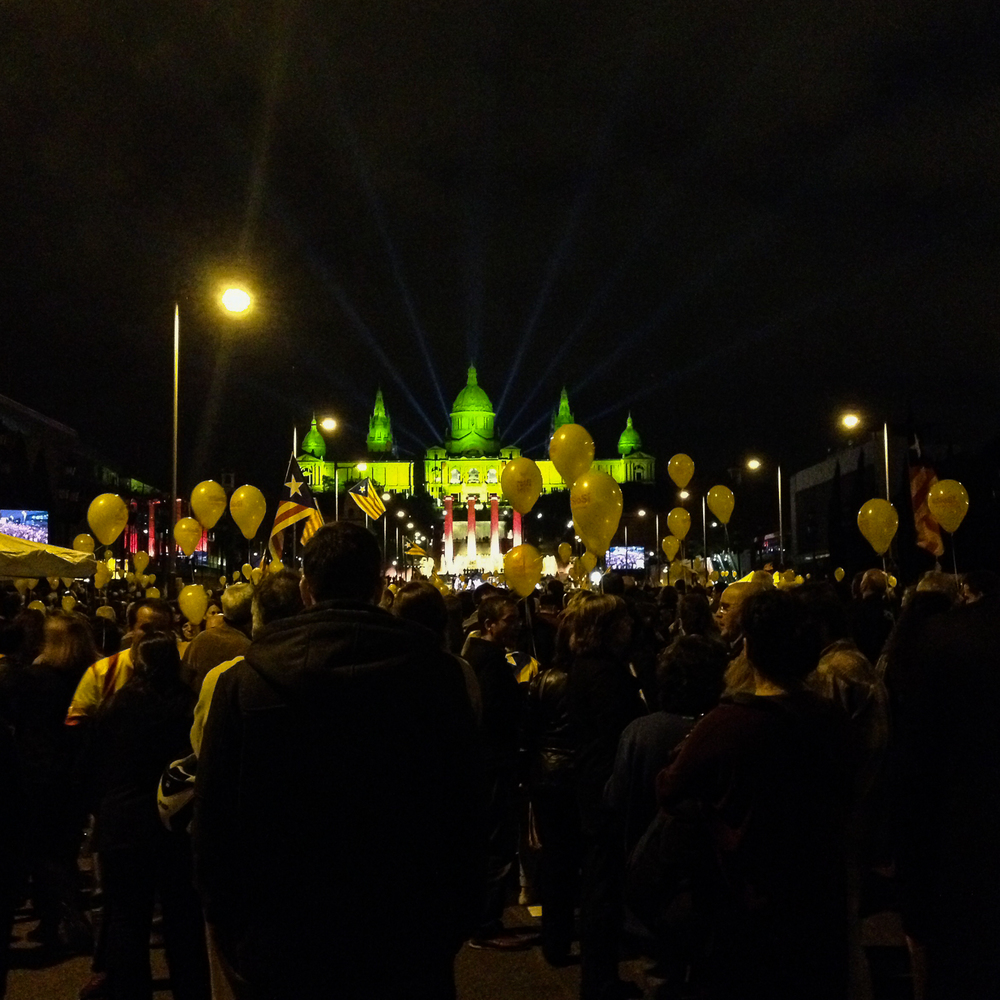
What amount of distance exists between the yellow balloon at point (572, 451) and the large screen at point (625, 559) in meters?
49.7

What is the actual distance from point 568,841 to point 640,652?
3567 mm

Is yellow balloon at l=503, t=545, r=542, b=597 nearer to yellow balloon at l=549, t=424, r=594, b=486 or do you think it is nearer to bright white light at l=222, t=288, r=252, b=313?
yellow balloon at l=549, t=424, r=594, b=486

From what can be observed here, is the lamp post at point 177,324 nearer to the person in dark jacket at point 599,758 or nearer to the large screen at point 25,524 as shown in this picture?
the person in dark jacket at point 599,758

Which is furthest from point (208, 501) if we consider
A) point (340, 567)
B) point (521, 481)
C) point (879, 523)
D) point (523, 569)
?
point (340, 567)

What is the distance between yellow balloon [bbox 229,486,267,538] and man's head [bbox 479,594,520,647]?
12.5 meters

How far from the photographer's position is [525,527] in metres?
121

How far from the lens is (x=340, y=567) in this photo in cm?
308

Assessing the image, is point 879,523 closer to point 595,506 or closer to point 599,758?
point 595,506

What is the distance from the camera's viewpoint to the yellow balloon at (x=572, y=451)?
14062 millimetres

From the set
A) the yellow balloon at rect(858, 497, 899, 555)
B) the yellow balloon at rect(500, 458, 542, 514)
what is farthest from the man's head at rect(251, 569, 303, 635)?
the yellow balloon at rect(858, 497, 899, 555)

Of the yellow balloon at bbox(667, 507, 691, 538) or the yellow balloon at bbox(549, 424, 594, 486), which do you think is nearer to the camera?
the yellow balloon at bbox(549, 424, 594, 486)

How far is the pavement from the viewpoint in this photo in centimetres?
607

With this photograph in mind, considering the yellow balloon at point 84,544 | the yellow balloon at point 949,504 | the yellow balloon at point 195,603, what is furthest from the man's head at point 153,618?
the yellow balloon at point 84,544

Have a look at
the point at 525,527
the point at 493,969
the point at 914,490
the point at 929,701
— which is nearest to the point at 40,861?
the point at 493,969
